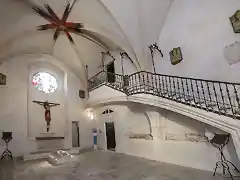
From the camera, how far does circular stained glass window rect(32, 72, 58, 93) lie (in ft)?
35.8

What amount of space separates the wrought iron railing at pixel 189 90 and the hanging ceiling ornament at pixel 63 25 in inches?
95.7

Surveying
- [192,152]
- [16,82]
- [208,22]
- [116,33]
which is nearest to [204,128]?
[192,152]

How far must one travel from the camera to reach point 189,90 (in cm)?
624

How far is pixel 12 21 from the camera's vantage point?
804 cm

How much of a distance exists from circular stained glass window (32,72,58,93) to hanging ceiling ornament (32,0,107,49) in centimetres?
239

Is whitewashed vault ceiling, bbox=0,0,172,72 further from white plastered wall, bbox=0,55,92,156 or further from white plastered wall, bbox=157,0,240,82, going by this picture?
white plastered wall, bbox=0,55,92,156

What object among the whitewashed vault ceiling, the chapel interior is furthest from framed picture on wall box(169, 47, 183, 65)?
the whitewashed vault ceiling

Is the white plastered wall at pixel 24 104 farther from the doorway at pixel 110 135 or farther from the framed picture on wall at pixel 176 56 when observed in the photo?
the framed picture on wall at pixel 176 56

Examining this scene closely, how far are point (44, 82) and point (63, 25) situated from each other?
12.4 feet

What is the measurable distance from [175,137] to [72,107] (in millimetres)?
6923

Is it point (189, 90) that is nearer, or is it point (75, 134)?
point (189, 90)

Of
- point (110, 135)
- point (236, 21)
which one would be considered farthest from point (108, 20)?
point (110, 135)

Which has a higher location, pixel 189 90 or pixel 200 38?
pixel 200 38

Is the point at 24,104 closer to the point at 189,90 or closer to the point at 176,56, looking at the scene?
the point at 176,56
